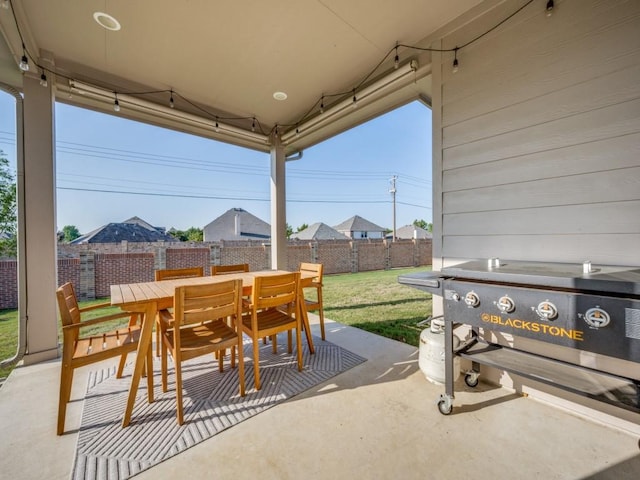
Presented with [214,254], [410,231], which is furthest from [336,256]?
[410,231]

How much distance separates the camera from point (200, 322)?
6.10 feet

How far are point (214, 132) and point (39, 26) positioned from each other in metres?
1.87

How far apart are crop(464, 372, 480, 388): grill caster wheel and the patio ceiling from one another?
8.97 ft

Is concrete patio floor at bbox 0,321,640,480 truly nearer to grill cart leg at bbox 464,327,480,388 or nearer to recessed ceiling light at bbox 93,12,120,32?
grill cart leg at bbox 464,327,480,388

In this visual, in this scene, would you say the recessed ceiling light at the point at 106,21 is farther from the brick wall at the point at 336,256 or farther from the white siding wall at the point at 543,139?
the brick wall at the point at 336,256

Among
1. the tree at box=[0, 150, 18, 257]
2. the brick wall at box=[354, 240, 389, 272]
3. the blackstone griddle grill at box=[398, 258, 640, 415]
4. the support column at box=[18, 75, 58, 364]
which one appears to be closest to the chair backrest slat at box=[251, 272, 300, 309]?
the blackstone griddle grill at box=[398, 258, 640, 415]

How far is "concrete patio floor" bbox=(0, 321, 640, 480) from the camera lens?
1322 mm

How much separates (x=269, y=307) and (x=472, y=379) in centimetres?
173

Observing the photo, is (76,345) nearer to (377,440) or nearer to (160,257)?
(377,440)

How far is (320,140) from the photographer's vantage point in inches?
171

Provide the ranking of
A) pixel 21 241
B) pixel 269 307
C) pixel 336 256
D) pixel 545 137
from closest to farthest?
1. pixel 545 137
2. pixel 269 307
3. pixel 21 241
4. pixel 336 256

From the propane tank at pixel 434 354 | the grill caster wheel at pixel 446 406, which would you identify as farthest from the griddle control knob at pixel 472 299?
the grill caster wheel at pixel 446 406

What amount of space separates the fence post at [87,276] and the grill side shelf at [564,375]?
8523mm

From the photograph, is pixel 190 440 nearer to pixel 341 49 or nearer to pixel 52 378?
pixel 52 378
